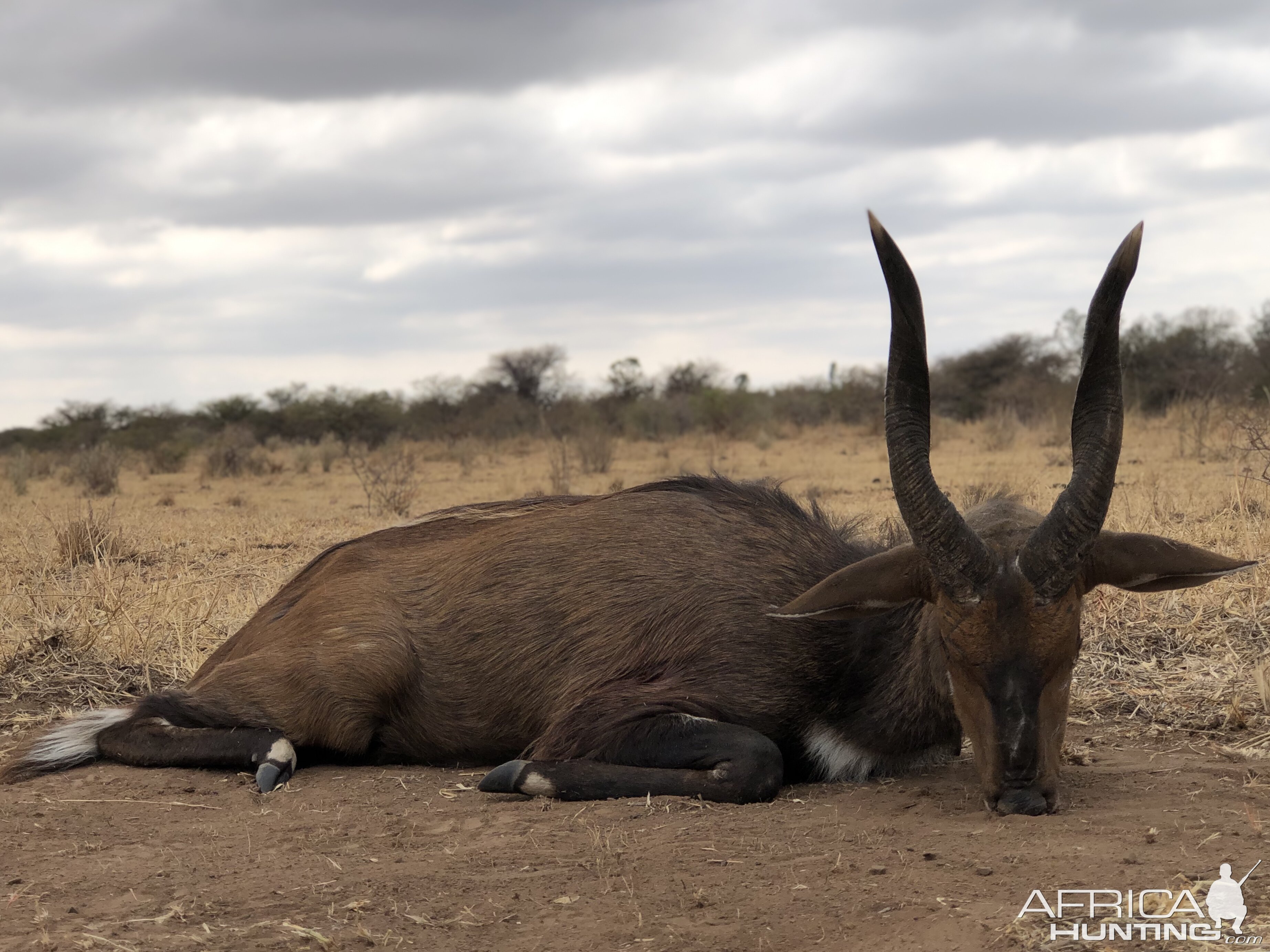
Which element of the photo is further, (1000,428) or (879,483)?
(1000,428)

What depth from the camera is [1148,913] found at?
10.4 ft

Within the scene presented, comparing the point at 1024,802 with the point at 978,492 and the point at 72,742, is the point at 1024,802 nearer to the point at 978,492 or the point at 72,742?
the point at 72,742

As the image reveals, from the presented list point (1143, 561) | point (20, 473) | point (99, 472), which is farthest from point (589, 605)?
point (20, 473)

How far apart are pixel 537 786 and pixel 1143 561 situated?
2384 mm

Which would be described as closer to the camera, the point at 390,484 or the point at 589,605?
the point at 589,605

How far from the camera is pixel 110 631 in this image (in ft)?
24.6

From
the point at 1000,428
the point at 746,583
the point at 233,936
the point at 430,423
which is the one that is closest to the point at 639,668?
the point at 746,583

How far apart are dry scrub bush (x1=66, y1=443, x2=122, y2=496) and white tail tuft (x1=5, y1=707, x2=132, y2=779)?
15.7m

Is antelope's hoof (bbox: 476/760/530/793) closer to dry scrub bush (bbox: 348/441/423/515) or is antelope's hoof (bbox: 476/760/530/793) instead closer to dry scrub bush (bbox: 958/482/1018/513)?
dry scrub bush (bbox: 958/482/1018/513)

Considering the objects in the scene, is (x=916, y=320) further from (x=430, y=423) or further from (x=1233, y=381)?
(x=430, y=423)

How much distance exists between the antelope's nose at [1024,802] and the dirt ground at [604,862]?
0.20 ft

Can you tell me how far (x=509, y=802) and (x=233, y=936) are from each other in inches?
61.1

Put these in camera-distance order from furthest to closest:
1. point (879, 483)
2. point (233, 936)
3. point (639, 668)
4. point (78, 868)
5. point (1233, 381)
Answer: point (1233, 381) → point (879, 483) → point (639, 668) → point (78, 868) → point (233, 936)

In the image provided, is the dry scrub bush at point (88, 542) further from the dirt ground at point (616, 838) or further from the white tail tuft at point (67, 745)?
the white tail tuft at point (67, 745)
